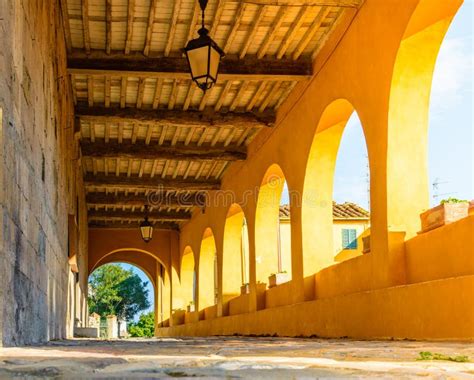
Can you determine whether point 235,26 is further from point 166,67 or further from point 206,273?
point 206,273

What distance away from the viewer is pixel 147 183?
18.9 m

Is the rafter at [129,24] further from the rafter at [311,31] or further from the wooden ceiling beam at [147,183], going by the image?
the wooden ceiling beam at [147,183]

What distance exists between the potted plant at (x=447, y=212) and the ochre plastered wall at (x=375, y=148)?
0.36 metres

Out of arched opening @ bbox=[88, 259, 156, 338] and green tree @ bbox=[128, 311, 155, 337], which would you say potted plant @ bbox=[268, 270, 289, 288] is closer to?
green tree @ bbox=[128, 311, 155, 337]

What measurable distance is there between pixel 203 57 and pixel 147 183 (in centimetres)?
1081

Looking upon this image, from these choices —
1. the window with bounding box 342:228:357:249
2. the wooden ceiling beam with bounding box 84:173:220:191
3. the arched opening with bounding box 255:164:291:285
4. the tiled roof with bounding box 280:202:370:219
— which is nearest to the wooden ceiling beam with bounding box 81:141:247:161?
the arched opening with bounding box 255:164:291:285

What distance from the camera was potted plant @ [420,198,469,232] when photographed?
281 inches

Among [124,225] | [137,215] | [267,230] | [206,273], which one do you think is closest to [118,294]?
[124,225]

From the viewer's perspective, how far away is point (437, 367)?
2723mm

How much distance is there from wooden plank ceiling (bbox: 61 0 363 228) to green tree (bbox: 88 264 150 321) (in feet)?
155

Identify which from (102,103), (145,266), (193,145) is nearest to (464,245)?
(102,103)

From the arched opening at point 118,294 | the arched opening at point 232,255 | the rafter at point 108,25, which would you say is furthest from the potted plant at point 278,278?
the arched opening at point 118,294

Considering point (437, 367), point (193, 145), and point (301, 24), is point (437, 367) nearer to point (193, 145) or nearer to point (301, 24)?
point (301, 24)

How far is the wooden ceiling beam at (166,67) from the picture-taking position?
36.0ft
